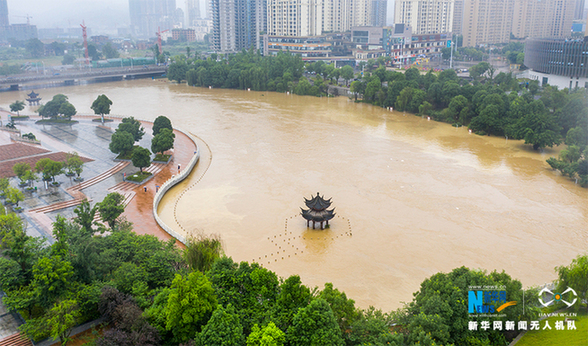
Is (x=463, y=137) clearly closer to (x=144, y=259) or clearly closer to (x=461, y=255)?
(x=461, y=255)

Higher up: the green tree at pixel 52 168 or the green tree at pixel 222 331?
the green tree at pixel 52 168

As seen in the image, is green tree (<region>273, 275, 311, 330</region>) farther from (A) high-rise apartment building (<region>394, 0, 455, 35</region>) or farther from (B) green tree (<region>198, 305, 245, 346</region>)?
(A) high-rise apartment building (<region>394, 0, 455, 35</region>)

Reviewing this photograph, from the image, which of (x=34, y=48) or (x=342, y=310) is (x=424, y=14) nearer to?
(x=34, y=48)

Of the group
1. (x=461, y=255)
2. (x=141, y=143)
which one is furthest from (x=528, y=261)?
(x=141, y=143)

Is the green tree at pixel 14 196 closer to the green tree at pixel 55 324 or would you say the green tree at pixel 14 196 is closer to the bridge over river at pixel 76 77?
the green tree at pixel 55 324

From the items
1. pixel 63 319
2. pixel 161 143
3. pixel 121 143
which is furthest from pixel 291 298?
pixel 121 143

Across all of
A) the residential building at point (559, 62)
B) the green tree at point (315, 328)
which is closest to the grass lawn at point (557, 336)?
the green tree at point (315, 328)

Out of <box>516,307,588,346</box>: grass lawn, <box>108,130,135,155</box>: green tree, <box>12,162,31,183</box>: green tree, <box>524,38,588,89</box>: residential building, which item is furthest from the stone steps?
<box>524,38,588,89</box>: residential building
